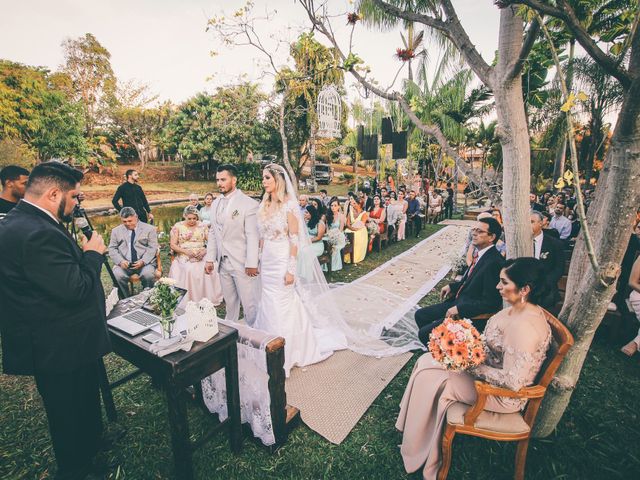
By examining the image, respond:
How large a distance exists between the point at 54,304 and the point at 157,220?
14284 mm

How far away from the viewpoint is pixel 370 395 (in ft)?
11.7

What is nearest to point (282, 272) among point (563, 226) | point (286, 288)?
point (286, 288)

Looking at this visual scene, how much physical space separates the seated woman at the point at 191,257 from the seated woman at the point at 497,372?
418 cm

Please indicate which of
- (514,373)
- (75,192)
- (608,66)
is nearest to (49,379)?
(75,192)

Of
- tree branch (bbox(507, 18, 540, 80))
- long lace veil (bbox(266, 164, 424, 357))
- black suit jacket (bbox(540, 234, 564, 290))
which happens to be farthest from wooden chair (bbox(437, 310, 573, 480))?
black suit jacket (bbox(540, 234, 564, 290))

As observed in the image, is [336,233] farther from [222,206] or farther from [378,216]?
[222,206]

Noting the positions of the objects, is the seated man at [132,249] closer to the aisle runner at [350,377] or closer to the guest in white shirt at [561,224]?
the aisle runner at [350,377]

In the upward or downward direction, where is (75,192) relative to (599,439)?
upward

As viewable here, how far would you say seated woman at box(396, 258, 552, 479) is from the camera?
93.2 inches

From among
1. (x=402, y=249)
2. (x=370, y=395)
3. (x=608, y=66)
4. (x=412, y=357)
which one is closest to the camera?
(x=608, y=66)

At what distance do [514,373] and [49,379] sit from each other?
3.29 m

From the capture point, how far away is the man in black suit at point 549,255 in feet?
14.8

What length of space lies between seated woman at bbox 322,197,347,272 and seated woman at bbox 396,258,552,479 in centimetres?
494

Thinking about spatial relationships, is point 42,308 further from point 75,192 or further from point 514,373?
point 514,373
